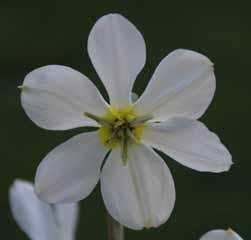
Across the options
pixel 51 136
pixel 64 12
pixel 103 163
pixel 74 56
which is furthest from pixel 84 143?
pixel 64 12

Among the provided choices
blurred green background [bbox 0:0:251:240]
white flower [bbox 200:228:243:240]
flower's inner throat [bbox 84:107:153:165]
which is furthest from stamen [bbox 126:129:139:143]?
blurred green background [bbox 0:0:251:240]

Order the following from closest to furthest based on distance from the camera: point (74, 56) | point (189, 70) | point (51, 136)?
point (189, 70) < point (51, 136) < point (74, 56)

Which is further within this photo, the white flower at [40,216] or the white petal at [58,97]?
the white flower at [40,216]

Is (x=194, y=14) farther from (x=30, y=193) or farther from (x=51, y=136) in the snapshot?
(x=30, y=193)

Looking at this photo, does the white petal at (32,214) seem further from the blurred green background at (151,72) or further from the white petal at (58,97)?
the blurred green background at (151,72)

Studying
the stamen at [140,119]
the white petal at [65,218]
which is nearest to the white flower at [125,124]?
the stamen at [140,119]

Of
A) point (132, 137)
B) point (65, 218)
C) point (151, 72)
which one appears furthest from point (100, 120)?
point (151, 72)

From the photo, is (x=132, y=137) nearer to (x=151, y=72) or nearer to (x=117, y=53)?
(x=117, y=53)
